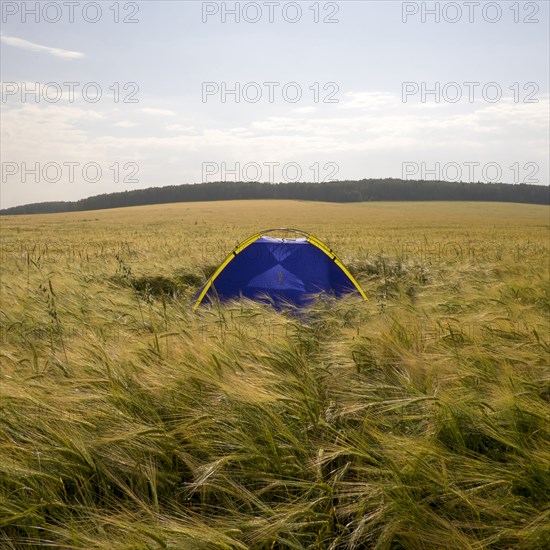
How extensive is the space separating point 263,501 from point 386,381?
0.98 metres

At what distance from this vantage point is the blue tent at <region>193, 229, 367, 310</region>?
245 inches

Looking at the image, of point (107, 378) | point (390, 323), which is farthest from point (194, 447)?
point (390, 323)

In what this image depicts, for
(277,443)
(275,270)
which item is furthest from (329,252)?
(277,443)

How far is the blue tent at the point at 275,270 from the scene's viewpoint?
6.23 meters

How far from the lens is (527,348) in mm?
3180

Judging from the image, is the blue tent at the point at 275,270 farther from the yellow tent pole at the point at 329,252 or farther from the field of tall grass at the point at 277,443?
the field of tall grass at the point at 277,443

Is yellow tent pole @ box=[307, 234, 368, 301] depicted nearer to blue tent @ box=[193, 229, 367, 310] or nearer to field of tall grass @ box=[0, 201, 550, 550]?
blue tent @ box=[193, 229, 367, 310]

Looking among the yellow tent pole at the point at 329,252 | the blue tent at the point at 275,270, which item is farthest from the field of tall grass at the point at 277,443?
the yellow tent pole at the point at 329,252

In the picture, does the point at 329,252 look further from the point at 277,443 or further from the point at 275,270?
the point at 277,443

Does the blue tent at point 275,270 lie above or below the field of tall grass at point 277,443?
above

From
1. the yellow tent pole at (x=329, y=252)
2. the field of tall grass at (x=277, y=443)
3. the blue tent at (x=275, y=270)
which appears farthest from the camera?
the yellow tent pole at (x=329, y=252)

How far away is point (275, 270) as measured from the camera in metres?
6.28

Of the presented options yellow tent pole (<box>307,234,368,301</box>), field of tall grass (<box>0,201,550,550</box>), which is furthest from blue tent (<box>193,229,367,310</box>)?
field of tall grass (<box>0,201,550,550</box>)

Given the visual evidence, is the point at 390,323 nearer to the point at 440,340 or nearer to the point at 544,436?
the point at 440,340
